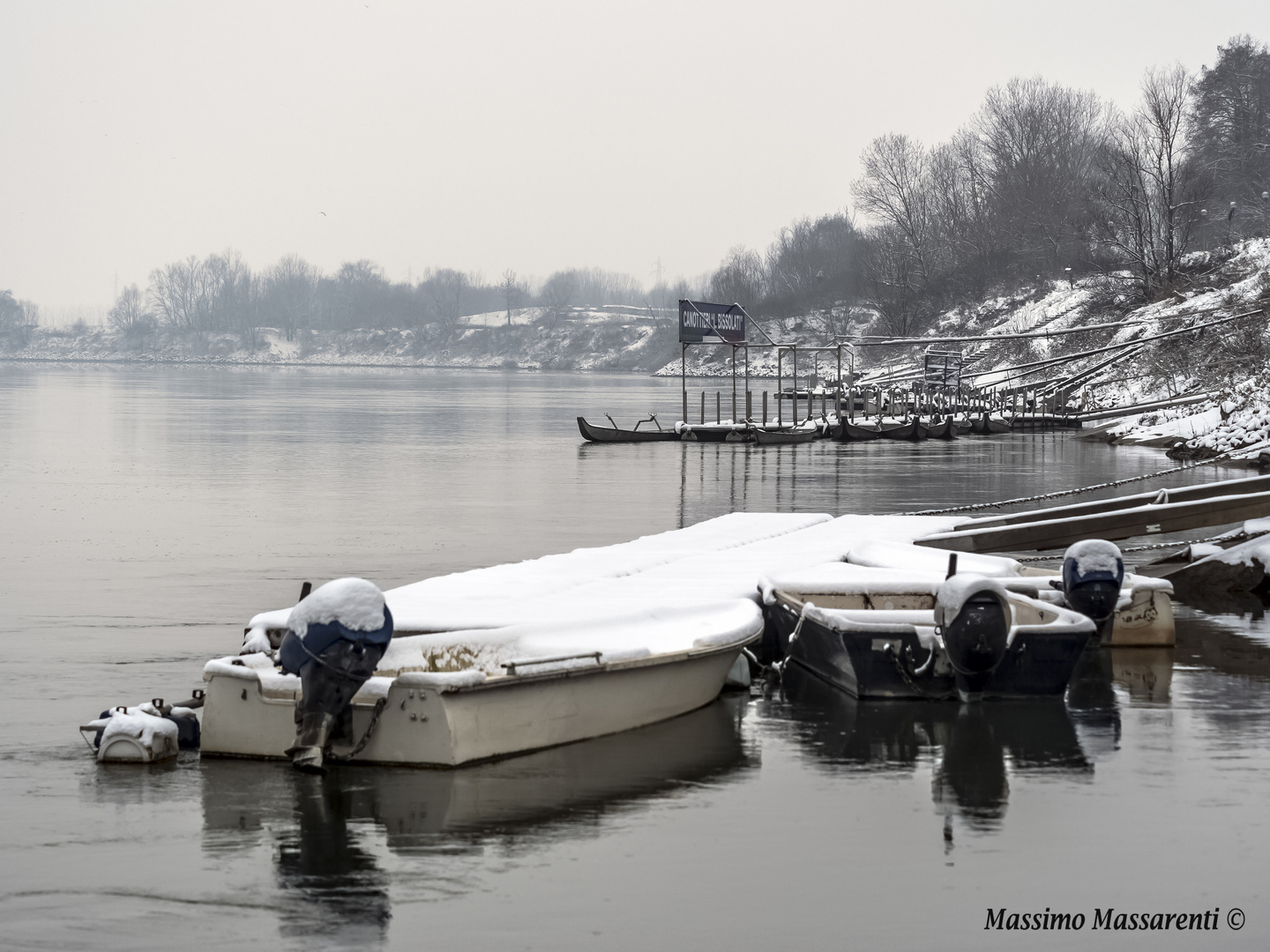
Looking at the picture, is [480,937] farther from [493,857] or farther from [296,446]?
[296,446]

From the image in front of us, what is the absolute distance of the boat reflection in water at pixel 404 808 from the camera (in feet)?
24.7

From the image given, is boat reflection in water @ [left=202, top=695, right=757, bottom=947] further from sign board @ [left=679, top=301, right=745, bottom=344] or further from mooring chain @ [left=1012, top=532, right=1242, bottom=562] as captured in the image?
sign board @ [left=679, top=301, right=745, bottom=344]

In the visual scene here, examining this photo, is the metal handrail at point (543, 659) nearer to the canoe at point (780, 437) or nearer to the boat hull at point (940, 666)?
the boat hull at point (940, 666)

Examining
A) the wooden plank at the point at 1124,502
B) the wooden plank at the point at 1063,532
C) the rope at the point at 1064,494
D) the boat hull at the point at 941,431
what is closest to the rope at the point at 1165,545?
the wooden plank at the point at 1124,502

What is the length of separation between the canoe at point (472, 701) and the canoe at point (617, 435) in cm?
4616

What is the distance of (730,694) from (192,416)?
216 ft

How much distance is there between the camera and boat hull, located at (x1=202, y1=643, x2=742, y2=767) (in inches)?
372

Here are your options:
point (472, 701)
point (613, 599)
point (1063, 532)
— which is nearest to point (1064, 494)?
point (1063, 532)

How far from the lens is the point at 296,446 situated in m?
51.4

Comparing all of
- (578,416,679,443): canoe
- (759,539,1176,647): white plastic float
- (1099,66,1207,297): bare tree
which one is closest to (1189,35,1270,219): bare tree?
(1099,66,1207,297): bare tree

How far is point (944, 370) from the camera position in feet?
270

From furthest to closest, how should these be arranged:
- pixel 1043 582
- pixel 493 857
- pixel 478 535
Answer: pixel 478 535 → pixel 1043 582 → pixel 493 857

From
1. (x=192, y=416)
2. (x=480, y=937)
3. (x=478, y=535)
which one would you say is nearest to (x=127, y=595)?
(x=478, y=535)

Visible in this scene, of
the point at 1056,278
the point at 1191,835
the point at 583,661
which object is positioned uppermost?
the point at 1056,278
